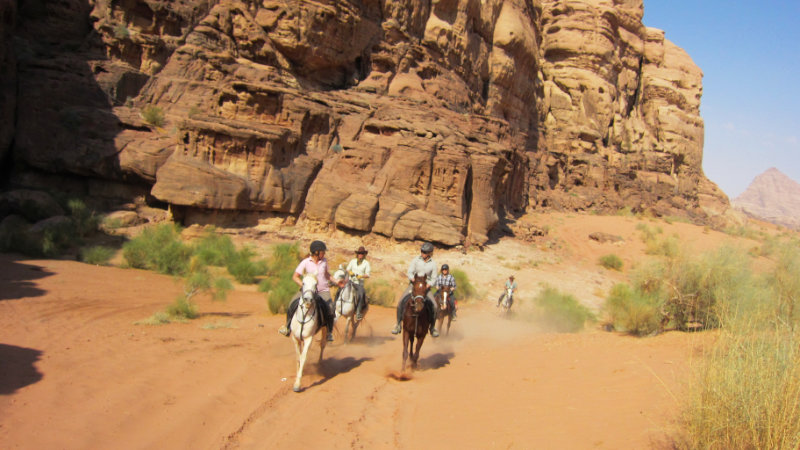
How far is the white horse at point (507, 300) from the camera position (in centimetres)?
1542

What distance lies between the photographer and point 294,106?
72.7 ft

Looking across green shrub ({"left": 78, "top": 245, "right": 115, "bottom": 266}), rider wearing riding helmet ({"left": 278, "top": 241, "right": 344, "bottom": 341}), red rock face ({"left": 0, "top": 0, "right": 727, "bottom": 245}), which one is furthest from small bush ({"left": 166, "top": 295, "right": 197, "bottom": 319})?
red rock face ({"left": 0, "top": 0, "right": 727, "bottom": 245})

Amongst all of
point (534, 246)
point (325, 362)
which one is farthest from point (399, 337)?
point (534, 246)

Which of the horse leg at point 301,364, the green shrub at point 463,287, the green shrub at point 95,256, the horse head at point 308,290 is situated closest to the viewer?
the horse leg at point 301,364

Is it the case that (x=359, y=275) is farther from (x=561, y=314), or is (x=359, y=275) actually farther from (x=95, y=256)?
(x=95, y=256)

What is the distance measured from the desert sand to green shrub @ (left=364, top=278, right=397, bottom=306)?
3555 mm

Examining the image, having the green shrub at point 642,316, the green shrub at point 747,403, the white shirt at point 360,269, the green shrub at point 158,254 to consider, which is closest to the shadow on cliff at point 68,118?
the green shrub at point 158,254

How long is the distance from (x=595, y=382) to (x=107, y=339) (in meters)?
8.20

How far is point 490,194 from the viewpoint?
24047 mm

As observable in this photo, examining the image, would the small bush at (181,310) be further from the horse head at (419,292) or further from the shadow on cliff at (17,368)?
the horse head at (419,292)

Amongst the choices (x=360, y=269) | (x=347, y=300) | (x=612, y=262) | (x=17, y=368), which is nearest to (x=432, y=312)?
(x=347, y=300)

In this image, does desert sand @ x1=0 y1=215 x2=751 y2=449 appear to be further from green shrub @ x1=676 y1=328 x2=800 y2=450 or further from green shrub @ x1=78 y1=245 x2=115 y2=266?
green shrub @ x1=78 y1=245 x2=115 y2=266

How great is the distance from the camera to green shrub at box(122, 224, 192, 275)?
53.1 feet

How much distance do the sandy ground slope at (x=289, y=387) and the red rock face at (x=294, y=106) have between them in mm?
10649
